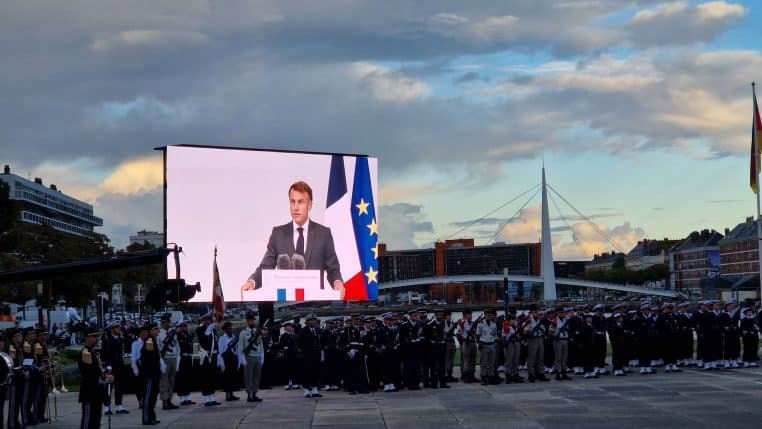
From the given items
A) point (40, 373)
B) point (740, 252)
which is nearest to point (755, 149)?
point (40, 373)

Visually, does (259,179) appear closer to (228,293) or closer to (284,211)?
(284,211)

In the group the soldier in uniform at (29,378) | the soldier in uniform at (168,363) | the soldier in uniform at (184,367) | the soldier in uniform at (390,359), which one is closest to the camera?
the soldier in uniform at (29,378)

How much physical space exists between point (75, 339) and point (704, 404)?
159 ft

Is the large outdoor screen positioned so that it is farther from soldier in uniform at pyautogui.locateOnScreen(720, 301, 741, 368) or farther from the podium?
soldier in uniform at pyautogui.locateOnScreen(720, 301, 741, 368)

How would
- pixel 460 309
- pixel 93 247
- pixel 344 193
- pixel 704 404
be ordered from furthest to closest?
pixel 460 309 → pixel 93 247 → pixel 344 193 → pixel 704 404

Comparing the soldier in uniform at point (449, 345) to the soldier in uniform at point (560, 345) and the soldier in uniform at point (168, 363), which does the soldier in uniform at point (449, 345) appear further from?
the soldier in uniform at point (168, 363)

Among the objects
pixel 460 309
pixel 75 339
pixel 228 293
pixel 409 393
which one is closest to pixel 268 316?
pixel 228 293

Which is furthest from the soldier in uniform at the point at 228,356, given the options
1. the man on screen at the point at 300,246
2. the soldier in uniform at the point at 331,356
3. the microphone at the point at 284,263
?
the microphone at the point at 284,263

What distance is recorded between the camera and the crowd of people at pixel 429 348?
24.8 m

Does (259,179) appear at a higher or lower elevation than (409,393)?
higher

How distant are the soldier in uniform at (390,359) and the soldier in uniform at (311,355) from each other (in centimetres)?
162

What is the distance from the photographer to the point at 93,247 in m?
75.2

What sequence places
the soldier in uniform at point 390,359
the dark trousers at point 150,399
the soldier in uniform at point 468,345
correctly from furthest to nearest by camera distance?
the soldier in uniform at point 468,345 < the soldier in uniform at point 390,359 < the dark trousers at point 150,399

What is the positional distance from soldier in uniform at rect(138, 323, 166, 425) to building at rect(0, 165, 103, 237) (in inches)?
4874
